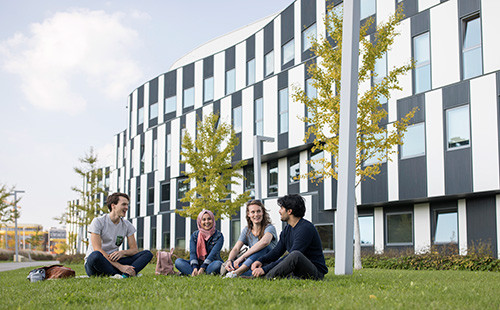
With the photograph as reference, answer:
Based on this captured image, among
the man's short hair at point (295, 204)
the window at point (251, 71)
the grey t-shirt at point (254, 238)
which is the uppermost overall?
the window at point (251, 71)

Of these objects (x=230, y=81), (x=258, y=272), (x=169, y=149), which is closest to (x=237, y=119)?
(x=230, y=81)

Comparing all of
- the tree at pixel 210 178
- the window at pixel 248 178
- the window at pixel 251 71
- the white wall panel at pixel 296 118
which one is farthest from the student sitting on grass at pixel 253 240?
the window at pixel 251 71

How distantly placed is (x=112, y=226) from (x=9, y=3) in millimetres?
12165

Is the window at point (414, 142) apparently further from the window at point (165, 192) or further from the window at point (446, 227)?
the window at point (165, 192)

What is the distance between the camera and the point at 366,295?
5.99 meters

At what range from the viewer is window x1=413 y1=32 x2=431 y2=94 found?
21125 millimetres

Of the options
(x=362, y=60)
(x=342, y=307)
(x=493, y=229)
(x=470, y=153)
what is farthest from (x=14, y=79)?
(x=342, y=307)

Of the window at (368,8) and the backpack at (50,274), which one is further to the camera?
the window at (368,8)

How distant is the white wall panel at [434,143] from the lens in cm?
2008

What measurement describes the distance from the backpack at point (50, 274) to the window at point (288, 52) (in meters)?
21.4

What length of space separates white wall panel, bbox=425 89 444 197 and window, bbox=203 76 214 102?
1838cm

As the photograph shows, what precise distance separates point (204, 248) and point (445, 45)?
1441 centimetres

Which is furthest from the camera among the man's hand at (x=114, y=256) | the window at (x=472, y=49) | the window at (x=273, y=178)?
the window at (x=273, y=178)

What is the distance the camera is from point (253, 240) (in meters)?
9.29
